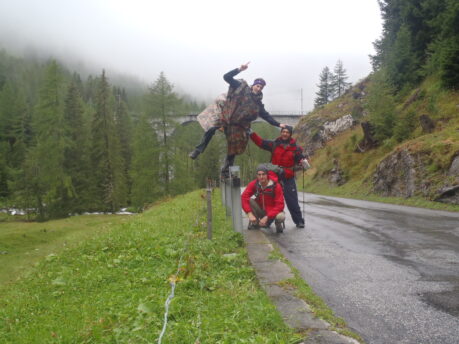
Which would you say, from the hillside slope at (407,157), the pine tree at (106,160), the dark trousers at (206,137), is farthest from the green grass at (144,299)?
the pine tree at (106,160)

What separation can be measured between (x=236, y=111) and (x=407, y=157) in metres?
16.7

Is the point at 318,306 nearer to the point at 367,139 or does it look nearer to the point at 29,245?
the point at 29,245

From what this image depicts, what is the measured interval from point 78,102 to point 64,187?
12.5 metres

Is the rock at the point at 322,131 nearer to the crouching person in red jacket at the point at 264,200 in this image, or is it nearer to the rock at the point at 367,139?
the rock at the point at 367,139

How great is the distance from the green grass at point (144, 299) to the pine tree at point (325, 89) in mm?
88751

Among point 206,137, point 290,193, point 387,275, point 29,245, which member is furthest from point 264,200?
point 29,245

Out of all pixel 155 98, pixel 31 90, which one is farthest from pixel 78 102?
pixel 31 90

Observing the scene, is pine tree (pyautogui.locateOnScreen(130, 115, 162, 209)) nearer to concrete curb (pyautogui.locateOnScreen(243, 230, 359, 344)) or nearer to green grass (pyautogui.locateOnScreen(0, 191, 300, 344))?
green grass (pyautogui.locateOnScreen(0, 191, 300, 344))

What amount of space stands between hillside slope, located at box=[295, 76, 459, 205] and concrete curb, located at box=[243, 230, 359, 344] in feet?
41.2

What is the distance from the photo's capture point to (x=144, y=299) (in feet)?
12.2

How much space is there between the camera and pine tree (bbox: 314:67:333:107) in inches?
3519

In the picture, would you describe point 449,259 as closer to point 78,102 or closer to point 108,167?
point 108,167

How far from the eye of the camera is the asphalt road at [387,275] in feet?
10.5

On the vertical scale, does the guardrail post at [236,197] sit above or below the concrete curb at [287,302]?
above
